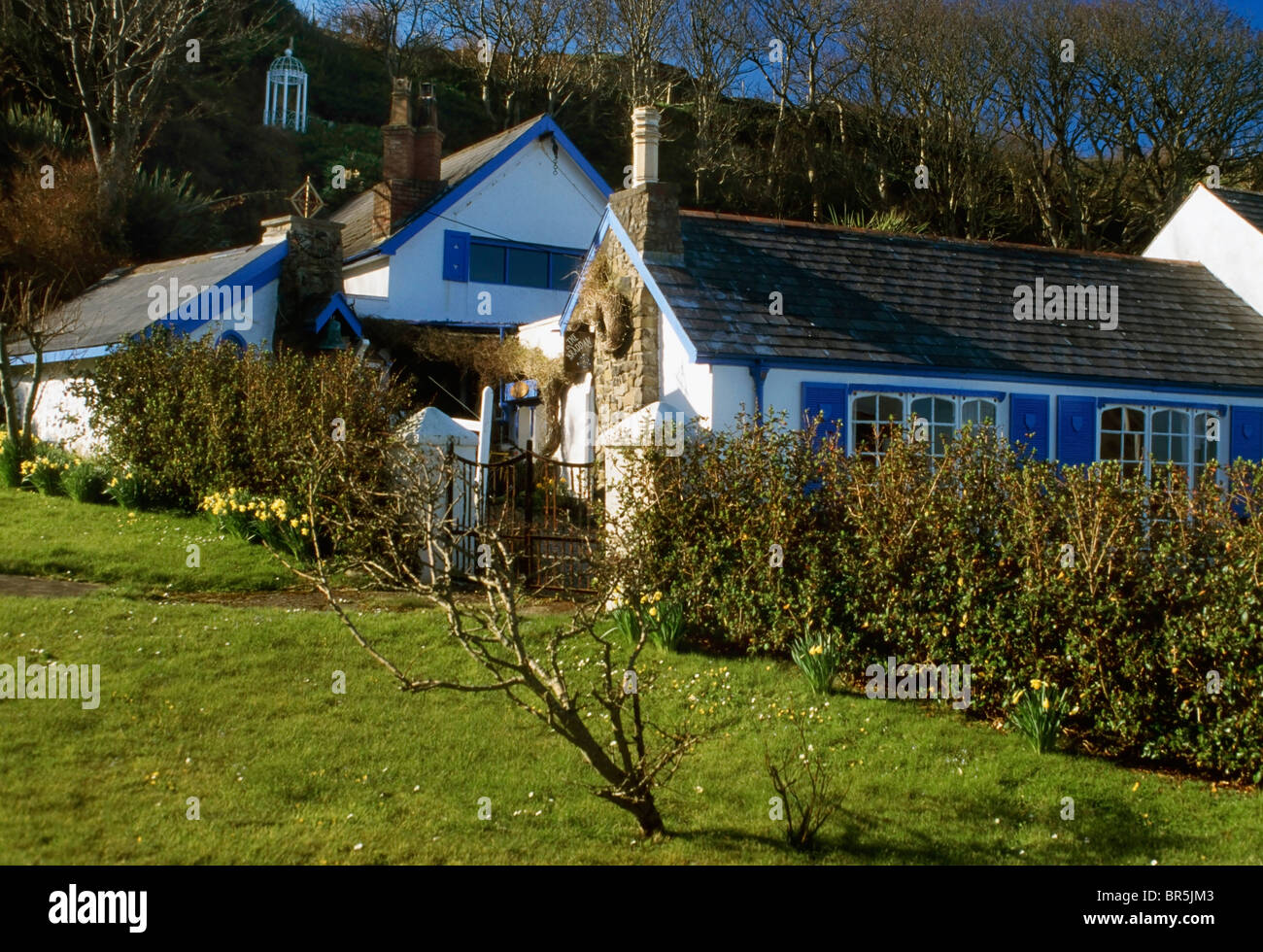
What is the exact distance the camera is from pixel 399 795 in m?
6.44

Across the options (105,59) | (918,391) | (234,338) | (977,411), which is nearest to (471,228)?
(234,338)

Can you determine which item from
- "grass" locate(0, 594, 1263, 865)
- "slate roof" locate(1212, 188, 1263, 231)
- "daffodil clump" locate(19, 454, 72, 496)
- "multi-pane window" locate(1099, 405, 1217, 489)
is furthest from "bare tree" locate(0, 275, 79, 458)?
"slate roof" locate(1212, 188, 1263, 231)

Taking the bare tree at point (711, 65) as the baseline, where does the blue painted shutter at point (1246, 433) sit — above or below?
below

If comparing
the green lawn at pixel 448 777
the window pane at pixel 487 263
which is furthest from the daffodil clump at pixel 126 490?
the window pane at pixel 487 263

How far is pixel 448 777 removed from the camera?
673 centimetres

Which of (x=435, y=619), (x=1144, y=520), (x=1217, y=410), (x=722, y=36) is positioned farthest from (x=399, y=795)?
(x=722, y=36)

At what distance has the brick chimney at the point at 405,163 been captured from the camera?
22.9 metres

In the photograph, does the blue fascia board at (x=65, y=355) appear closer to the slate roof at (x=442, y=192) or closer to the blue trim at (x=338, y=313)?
the blue trim at (x=338, y=313)

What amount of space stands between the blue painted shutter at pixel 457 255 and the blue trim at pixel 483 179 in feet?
1.71

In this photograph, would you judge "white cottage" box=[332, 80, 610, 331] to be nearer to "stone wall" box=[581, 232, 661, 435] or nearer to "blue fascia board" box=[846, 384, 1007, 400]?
"stone wall" box=[581, 232, 661, 435]

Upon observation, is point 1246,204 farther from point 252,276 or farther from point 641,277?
point 252,276

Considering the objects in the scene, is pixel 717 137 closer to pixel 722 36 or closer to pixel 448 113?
pixel 722 36

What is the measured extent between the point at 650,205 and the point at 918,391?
4.32 metres

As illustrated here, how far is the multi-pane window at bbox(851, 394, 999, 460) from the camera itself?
14594 mm
